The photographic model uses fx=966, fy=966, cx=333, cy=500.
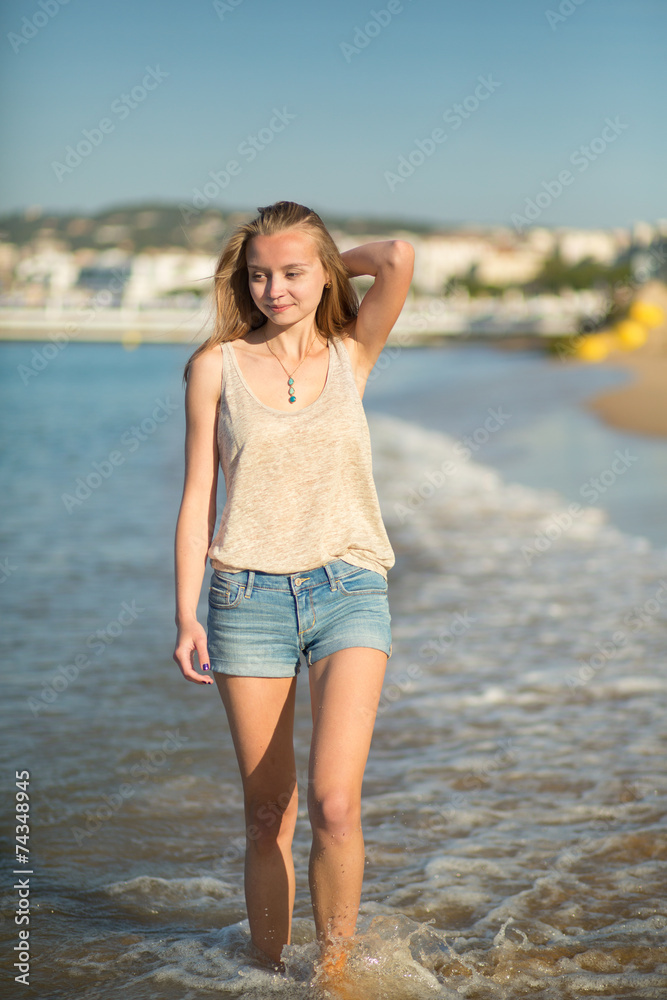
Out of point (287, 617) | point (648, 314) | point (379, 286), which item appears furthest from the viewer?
point (648, 314)

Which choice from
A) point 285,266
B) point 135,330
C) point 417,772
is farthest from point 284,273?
point 135,330

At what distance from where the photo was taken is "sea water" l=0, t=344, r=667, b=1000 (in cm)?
295

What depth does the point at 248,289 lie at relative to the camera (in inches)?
105

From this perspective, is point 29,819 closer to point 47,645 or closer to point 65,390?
point 47,645

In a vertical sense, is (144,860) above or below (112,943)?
above

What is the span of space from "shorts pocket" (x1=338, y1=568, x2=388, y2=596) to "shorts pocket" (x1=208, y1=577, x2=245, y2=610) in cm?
26

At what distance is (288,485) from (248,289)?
592 mm

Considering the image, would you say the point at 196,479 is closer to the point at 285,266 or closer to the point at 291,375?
the point at 291,375

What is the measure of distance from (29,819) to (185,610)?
2.03m

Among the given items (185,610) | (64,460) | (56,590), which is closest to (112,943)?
(185,610)

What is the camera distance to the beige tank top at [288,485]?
243 centimetres

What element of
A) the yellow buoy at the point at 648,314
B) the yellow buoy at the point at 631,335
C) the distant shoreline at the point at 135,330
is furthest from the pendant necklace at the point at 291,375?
the distant shoreline at the point at 135,330

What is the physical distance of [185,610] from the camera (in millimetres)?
2480

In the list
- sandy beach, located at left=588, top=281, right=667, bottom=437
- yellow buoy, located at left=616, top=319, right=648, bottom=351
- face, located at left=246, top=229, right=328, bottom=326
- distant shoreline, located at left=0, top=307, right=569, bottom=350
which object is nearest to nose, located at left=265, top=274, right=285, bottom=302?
face, located at left=246, top=229, right=328, bottom=326
